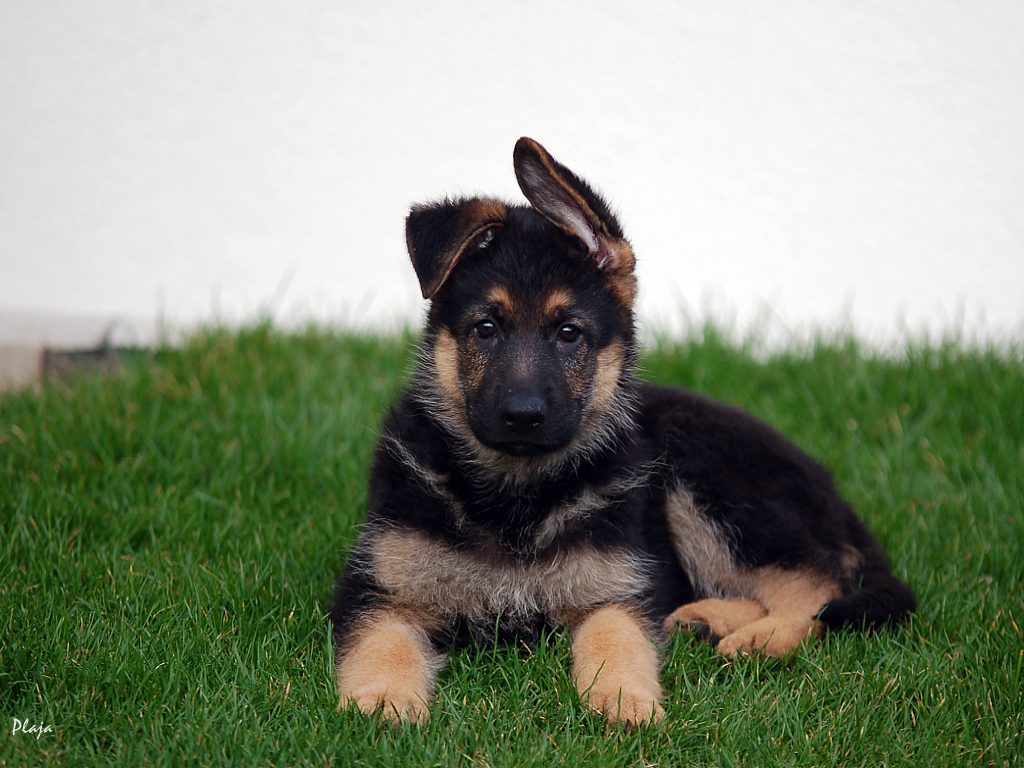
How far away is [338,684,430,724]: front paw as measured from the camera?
2979mm

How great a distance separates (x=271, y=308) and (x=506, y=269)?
10.8ft

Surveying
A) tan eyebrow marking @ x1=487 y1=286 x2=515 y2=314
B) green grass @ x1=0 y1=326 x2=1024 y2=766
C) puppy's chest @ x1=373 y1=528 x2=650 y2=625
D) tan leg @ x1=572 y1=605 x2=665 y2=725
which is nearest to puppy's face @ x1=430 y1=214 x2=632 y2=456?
tan eyebrow marking @ x1=487 y1=286 x2=515 y2=314

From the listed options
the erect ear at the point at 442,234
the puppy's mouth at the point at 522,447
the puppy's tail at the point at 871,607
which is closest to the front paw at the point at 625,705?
the puppy's mouth at the point at 522,447

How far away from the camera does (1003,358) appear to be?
20.5 ft

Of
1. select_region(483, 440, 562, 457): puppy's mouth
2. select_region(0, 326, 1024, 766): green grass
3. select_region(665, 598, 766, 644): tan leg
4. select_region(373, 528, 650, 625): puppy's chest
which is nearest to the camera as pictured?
select_region(0, 326, 1024, 766): green grass

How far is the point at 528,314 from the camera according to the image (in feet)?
11.4

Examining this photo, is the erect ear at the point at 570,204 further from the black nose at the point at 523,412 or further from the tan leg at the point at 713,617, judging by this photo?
the tan leg at the point at 713,617

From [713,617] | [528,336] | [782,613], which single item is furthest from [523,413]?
[782,613]

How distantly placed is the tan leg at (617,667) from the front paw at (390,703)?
48 cm

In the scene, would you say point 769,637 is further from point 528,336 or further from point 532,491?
point 528,336

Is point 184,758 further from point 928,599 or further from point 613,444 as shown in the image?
point 928,599

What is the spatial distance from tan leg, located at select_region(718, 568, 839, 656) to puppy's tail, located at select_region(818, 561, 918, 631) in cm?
7

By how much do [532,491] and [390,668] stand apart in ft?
2.63

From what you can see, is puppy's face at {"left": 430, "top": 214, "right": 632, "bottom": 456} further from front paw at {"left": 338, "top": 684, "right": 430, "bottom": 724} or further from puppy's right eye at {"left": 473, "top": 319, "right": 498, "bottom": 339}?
front paw at {"left": 338, "top": 684, "right": 430, "bottom": 724}
